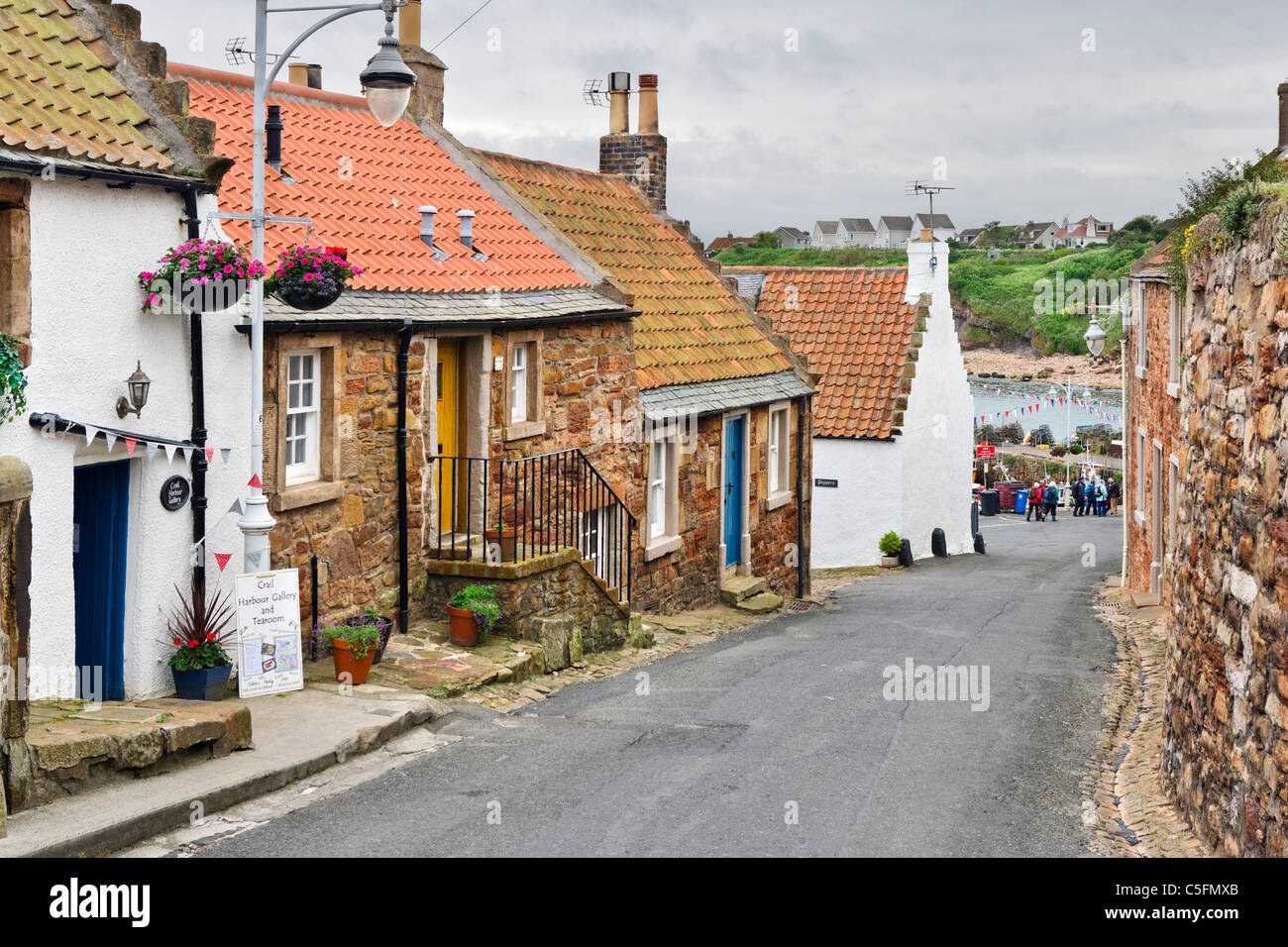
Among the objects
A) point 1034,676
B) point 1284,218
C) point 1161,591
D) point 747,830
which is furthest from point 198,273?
point 1161,591

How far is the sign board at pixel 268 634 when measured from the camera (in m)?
10.4

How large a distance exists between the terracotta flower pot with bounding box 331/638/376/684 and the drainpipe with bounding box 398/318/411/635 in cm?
181

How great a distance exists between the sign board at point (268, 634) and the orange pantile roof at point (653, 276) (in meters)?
7.69

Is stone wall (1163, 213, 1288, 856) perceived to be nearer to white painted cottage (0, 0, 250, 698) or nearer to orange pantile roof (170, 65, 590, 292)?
white painted cottage (0, 0, 250, 698)

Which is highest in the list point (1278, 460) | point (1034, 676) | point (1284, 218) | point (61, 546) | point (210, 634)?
point (1284, 218)

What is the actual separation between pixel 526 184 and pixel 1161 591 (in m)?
11.1

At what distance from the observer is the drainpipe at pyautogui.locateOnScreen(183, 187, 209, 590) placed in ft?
34.1

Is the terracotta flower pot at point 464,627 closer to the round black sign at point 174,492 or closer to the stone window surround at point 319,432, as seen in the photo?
the stone window surround at point 319,432

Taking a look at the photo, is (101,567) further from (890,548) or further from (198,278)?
(890,548)

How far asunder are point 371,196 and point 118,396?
18.8ft

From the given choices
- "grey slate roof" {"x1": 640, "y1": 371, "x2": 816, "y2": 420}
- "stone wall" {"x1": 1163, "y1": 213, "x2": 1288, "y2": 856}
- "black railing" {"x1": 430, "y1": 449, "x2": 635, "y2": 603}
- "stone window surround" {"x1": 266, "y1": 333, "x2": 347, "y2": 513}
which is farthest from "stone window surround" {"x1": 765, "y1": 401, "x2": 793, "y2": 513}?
"stone wall" {"x1": 1163, "y1": 213, "x2": 1288, "y2": 856}

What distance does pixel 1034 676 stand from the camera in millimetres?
14070

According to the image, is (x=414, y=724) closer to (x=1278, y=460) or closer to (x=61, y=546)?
(x=61, y=546)

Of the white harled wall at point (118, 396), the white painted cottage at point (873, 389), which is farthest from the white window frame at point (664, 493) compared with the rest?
the white painted cottage at point (873, 389)
